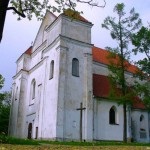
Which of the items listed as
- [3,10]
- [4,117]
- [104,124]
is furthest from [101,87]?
[4,117]

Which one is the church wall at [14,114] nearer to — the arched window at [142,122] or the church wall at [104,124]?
the church wall at [104,124]

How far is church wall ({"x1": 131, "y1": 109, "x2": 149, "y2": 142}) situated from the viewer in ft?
108

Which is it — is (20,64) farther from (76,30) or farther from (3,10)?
(3,10)

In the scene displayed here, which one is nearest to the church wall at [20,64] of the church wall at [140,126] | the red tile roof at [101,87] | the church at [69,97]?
the church at [69,97]

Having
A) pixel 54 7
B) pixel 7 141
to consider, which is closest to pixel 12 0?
pixel 54 7

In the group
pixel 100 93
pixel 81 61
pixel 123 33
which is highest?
pixel 123 33

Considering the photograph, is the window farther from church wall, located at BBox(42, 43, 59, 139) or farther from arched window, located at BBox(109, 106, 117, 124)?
church wall, located at BBox(42, 43, 59, 139)

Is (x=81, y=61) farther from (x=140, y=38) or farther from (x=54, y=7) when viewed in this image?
(x=54, y=7)

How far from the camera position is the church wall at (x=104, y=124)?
2883 cm

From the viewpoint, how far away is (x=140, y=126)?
1330 inches

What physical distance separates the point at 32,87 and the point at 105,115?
390 inches

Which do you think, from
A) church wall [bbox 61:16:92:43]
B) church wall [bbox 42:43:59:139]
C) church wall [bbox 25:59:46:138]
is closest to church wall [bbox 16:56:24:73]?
church wall [bbox 25:59:46:138]

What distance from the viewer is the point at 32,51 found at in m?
37.4

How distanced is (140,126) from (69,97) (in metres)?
11.1
